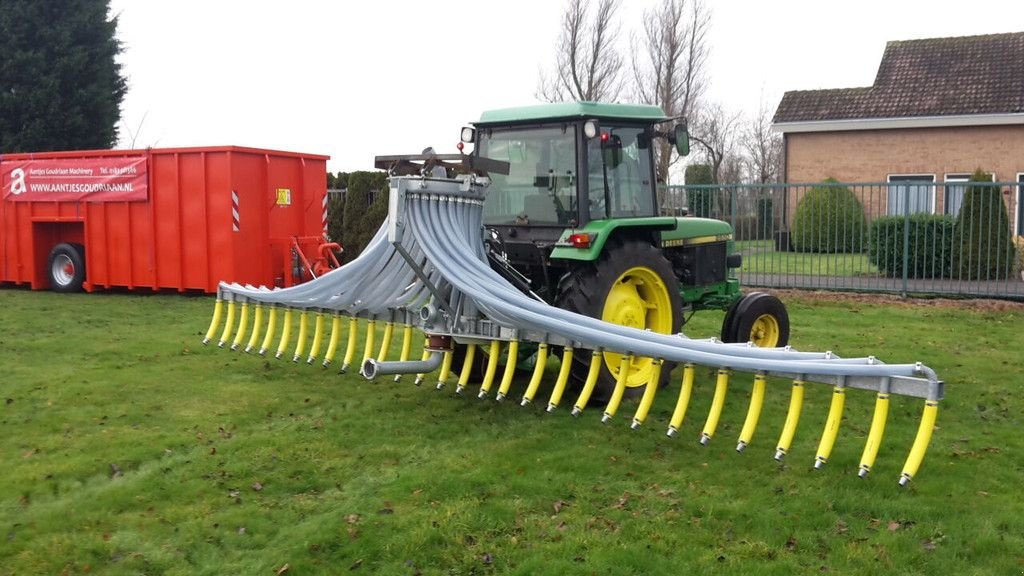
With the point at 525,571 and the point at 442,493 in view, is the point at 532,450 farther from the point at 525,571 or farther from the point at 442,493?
the point at 525,571

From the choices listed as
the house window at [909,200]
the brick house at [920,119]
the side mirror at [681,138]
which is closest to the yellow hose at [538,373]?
the side mirror at [681,138]

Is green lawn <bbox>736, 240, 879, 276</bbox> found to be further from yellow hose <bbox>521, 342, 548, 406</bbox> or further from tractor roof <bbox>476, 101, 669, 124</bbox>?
yellow hose <bbox>521, 342, 548, 406</bbox>

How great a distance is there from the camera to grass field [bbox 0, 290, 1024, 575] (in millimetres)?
4285

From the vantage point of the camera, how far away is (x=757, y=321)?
8.44 m

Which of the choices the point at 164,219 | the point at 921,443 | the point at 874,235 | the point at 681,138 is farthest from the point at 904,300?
the point at 164,219

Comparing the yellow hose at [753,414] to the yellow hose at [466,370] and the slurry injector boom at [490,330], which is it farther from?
the yellow hose at [466,370]

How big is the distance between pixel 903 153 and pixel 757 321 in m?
16.8

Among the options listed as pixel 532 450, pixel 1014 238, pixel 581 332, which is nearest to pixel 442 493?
pixel 532 450

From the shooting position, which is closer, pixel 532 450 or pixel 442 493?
pixel 442 493

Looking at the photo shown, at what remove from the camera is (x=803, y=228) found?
15688 mm

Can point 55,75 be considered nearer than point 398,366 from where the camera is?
No

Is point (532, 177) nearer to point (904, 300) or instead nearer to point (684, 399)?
point (684, 399)

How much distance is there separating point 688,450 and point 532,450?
969mm

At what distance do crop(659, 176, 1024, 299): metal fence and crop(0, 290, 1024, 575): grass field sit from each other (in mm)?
6732
